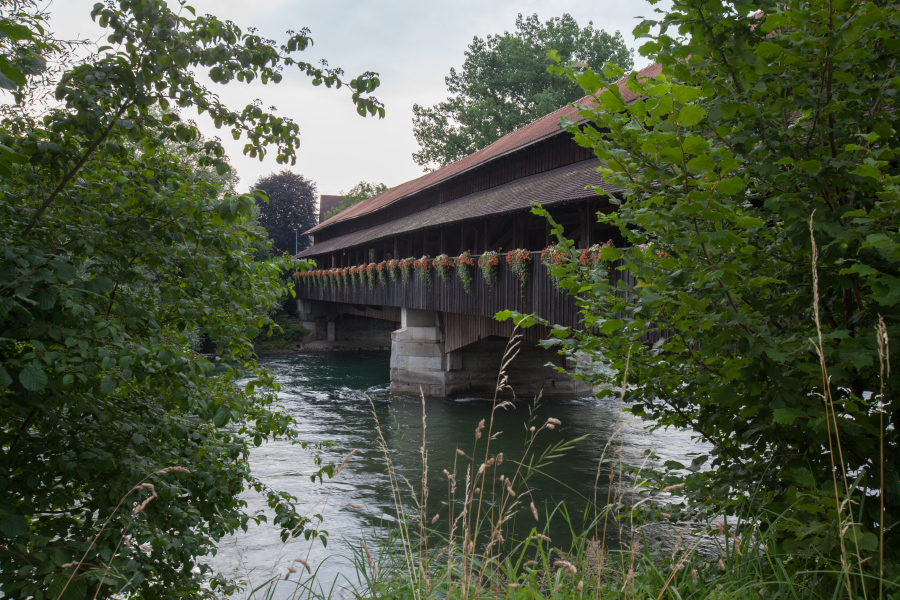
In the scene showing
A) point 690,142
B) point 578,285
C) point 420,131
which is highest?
point 420,131

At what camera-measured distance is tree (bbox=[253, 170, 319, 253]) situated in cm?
3816

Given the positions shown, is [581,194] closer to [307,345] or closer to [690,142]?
[690,142]

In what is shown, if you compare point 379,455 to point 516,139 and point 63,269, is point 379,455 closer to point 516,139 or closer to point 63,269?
point 63,269

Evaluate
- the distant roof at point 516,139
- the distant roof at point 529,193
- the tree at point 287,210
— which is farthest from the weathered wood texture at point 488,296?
the tree at point 287,210

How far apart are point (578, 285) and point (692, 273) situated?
1.96 ft

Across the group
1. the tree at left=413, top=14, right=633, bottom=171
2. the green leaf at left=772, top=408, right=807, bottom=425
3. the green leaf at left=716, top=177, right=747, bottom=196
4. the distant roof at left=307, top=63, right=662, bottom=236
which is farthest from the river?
the tree at left=413, top=14, right=633, bottom=171

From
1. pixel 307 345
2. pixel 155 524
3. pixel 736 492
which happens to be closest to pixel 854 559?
pixel 736 492

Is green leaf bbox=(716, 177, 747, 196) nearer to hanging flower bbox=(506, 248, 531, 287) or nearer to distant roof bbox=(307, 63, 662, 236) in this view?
distant roof bbox=(307, 63, 662, 236)

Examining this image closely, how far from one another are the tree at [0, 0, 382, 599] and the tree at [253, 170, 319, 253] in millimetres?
35739

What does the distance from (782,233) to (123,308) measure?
2178 mm

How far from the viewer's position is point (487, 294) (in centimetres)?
1182

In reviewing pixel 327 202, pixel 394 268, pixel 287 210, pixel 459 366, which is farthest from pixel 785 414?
pixel 327 202

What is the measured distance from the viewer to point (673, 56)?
1.90m

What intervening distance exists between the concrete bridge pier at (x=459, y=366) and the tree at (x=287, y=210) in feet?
75.6
